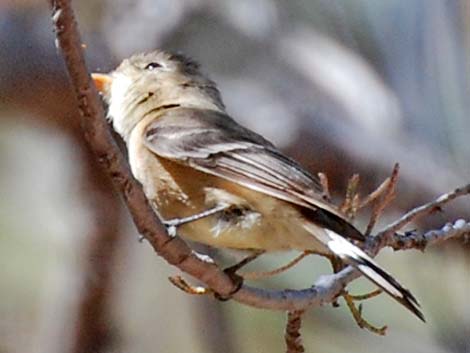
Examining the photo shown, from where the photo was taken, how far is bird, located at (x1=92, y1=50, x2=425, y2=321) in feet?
9.75

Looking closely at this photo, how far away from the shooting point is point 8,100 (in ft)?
19.0

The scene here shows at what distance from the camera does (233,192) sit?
3.16 meters

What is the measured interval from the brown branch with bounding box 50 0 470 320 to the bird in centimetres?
11

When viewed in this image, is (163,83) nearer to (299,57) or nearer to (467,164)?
(467,164)

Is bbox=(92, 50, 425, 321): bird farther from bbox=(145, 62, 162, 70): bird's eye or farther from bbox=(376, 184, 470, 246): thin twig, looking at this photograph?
bbox=(145, 62, 162, 70): bird's eye

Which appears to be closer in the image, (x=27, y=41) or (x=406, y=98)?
(x=27, y=41)

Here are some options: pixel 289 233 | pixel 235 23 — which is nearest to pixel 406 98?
pixel 235 23

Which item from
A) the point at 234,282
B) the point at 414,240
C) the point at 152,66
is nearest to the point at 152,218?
the point at 234,282

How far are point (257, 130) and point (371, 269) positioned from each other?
2.96 meters

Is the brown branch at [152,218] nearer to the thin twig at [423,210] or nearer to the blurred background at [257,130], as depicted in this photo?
the thin twig at [423,210]

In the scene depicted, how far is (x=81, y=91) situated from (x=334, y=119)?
3872 millimetres

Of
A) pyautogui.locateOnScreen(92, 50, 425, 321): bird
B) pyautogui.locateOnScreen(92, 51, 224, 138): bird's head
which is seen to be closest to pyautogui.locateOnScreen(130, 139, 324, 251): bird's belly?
pyautogui.locateOnScreen(92, 50, 425, 321): bird

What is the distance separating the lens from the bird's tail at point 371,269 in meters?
2.65

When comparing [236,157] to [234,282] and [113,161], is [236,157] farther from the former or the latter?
[113,161]
